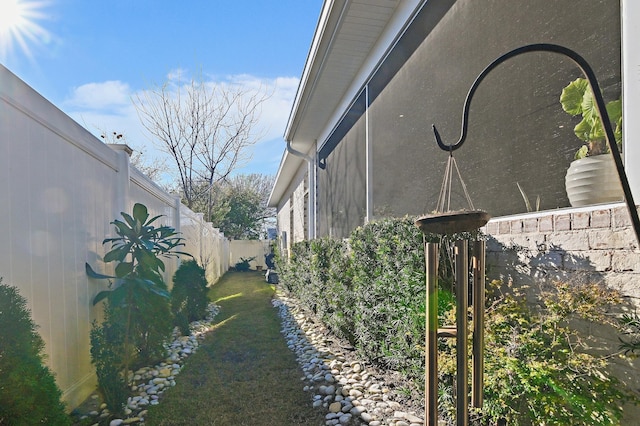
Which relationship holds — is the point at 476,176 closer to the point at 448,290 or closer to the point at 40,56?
the point at 448,290

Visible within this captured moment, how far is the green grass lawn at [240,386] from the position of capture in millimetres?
3205

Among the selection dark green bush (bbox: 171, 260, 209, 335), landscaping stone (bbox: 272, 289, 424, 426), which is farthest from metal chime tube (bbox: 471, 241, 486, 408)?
dark green bush (bbox: 171, 260, 209, 335)

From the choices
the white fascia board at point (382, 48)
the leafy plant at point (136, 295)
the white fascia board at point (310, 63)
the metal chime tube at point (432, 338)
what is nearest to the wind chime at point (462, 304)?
the metal chime tube at point (432, 338)

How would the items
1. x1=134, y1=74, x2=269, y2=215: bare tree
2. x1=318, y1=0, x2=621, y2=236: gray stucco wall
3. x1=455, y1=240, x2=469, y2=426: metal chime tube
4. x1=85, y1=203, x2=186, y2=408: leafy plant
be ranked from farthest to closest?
1. x1=134, y1=74, x2=269, y2=215: bare tree
2. x1=85, y1=203, x2=186, y2=408: leafy plant
3. x1=318, y1=0, x2=621, y2=236: gray stucco wall
4. x1=455, y1=240, x2=469, y2=426: metal chime tube

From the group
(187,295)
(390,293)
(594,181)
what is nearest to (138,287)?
(390,293)

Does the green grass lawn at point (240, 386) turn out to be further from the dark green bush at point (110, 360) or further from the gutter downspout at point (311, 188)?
the gutter downspout at point (311, 188)

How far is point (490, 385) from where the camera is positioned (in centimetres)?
228

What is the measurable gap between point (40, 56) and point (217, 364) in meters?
5.49

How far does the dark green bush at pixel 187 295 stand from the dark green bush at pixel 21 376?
349 centimetres

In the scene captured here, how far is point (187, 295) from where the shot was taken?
643 centimetres

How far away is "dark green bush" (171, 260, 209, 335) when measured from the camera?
18.7 feet

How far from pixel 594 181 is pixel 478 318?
3.38ft

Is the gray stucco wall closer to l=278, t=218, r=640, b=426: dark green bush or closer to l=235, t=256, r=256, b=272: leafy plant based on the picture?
l=278, t=218, r=640, b=426: dark green bush

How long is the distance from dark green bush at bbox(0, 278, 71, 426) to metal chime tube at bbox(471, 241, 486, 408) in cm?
216
